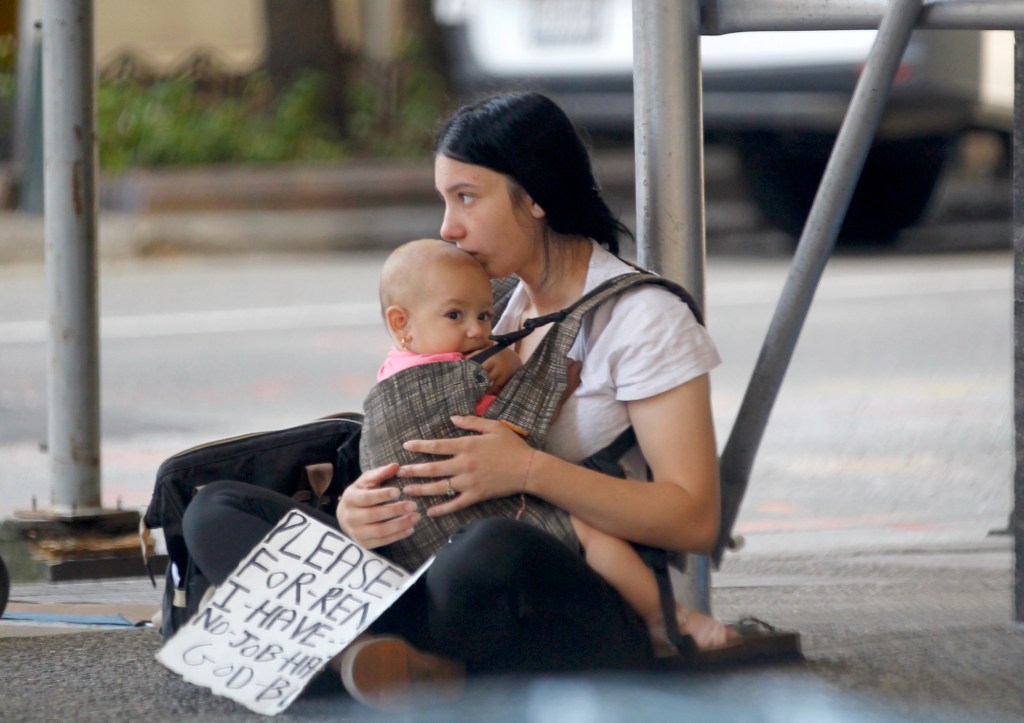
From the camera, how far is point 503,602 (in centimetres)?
269

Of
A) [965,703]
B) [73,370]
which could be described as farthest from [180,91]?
[965,703]

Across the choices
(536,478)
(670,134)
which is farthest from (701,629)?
(670,134)

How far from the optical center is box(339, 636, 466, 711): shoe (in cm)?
267

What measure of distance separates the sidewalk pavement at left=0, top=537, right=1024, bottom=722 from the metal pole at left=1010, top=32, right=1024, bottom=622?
0.22 m

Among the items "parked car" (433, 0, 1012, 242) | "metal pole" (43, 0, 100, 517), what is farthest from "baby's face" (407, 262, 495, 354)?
"parked car" (433, 0, 1012, 242)

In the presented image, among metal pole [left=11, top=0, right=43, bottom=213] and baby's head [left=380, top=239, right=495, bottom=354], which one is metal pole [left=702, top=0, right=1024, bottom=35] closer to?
baby's head [left=380, top=239, right=495, bottom=354]

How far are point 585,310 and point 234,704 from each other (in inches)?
33.9

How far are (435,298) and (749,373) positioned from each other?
13.8 feet

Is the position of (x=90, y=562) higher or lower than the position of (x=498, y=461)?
lower

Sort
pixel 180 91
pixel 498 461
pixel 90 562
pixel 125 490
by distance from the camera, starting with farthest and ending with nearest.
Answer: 1. pixel 180 91
2. pixel 125 490
3. pixel 90 562
4. pixel 498 461

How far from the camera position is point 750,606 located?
11.8 feet

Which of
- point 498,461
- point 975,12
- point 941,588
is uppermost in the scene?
point 975,12

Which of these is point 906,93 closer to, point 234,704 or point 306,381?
point 306,381

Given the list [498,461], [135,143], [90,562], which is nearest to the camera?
[498,461]
